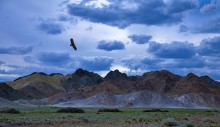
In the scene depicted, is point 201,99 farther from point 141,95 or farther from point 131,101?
point 131,101

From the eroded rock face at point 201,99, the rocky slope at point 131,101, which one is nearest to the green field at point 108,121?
the rocky slope at point 131,101

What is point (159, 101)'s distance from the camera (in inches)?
6152

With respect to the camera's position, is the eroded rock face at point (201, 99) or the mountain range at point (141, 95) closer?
the mountain range at point (141, 95)

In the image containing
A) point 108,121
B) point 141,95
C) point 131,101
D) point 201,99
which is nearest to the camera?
point 108,121

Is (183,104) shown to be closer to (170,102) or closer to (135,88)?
(170,102)

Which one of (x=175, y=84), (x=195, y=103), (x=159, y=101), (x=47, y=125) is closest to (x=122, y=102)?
(x=159, y=101)

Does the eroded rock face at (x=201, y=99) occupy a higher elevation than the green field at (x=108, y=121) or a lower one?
higher

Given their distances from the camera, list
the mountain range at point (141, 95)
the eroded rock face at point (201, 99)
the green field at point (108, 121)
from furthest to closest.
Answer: the eroded rock face at point (201, 99) → the mountain range at point (141, 95) → the green field at point (108, 121)

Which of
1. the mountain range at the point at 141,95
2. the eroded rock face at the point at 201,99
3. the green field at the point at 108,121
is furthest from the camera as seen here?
the eroded rock face at the point at 201,99

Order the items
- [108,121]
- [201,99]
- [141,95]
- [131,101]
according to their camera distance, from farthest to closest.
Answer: [201,99] < [141,95] < [131,101] < [108,121]

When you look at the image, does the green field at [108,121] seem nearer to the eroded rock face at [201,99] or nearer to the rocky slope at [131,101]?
the rocky slope at [131,101]

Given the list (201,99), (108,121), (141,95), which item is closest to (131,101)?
(141,95)

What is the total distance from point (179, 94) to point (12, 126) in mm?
157821

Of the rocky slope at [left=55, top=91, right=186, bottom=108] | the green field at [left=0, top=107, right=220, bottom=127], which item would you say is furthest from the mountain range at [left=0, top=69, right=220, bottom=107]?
the green field at [left=0, top=107, right=220, bottom=127]
